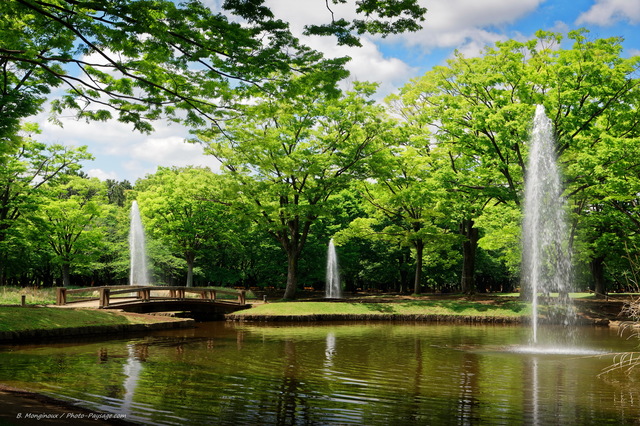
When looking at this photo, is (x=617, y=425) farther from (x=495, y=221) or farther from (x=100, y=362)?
(x=495, y=221)

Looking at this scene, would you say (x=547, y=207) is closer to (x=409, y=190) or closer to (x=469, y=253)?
(x=409, y=190)

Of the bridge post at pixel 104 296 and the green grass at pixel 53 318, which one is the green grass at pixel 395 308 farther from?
the green grass at pixel 53 318

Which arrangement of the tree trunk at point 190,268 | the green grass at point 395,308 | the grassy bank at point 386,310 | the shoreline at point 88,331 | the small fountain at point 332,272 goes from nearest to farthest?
1. the shoreline at point 88,331
2. the grassy bank at point 386,310
3. the green grass at point 395,308
4. the tree trunk at point 190,268
5. the small fountain at point 332,272

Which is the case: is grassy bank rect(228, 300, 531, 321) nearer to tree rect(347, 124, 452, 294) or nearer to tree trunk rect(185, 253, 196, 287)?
tree rect(347, 124, 452, 294)

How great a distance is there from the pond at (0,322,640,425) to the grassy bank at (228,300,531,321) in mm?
7904

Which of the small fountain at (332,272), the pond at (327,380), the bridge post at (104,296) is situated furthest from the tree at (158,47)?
the small fountain at (332,272)

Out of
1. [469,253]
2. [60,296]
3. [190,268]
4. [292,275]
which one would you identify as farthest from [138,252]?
[469,253]

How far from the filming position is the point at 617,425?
7.05 m

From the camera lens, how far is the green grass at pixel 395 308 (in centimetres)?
2523

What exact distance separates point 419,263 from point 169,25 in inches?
1107

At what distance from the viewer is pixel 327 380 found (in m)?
9.99

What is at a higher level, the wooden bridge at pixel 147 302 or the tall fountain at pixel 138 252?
the tall fountain at pixel 138 252

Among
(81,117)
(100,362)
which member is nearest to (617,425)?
(100,362)

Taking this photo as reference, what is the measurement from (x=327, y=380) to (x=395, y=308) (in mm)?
17489
